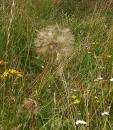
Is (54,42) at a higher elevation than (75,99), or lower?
higher

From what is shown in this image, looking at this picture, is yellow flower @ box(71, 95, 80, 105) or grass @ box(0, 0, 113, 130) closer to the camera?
grass @ box(0, 0, 113, 130)

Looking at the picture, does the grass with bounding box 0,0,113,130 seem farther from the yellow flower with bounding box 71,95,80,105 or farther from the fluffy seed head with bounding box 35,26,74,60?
the fluffy seed head with bounding box 35,26,74,60

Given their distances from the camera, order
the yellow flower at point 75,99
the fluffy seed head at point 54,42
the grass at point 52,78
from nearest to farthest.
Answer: the fluffy seed head at point 54,42, the grass at point 52,78, the yellow flower at point 75,99

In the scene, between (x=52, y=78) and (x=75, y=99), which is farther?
(x=52, y=78)

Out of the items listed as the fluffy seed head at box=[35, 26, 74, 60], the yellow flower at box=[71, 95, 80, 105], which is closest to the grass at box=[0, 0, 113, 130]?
the yellow flower at box=[71, 95, 80, 105]

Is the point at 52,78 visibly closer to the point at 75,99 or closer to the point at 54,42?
the point at 75,99

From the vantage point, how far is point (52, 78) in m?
3.49

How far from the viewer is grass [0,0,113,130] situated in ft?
9.66

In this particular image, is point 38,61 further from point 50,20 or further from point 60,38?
point 60,38

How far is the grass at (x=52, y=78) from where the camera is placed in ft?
9.66

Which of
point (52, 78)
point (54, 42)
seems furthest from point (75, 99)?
point (54, 42)

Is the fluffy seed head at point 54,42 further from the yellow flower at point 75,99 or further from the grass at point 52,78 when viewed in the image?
the yellow flower at point 75,99

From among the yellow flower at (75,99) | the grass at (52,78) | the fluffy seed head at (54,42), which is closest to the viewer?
the fluffy seed head at (54,42)

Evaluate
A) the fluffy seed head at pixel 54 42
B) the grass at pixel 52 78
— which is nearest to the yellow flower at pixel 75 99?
the grass at pixel 52 78
